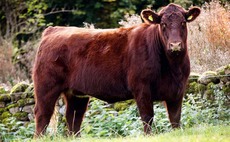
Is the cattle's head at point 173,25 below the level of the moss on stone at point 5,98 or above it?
above

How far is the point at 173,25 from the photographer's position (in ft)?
31.6

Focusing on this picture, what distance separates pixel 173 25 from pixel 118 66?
1145 millimetres

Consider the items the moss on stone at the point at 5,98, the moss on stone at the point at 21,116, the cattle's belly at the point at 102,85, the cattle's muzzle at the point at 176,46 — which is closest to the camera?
the cattle's muzzle at the point at 176,46

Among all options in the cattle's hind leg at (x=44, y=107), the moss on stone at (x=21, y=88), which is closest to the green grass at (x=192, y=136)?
the cattle's hind leg at (x=44, y=107)

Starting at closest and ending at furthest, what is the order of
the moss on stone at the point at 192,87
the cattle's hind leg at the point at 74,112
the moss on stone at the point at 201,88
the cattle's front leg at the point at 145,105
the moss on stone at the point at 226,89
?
the cattle's front leg at the point at 145,105, the cattle's hind leg at the point at 74,112, the moss on stone at the point at 226,89, the moss on stone at the point at 201,88, the moss on stone at the point at 192,87

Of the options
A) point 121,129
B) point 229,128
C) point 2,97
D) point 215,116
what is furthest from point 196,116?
point 2,97

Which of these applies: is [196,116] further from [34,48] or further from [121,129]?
[34,48]

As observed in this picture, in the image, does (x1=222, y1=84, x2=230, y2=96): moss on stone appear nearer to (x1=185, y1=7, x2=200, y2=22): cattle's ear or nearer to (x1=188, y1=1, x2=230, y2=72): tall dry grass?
(x1=185, y1=7, x2=200, y2=22): cattle's ear

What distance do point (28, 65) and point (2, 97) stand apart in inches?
278

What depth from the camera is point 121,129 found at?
1117 centimetres

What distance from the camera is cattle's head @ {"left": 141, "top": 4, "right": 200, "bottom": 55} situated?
9490 millimetres

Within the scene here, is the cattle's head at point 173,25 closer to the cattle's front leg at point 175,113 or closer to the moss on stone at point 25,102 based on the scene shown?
the cattle's front leg at point 175,113

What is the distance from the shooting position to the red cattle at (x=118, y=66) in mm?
9727

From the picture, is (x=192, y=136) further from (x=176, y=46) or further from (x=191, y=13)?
(x=191, y=13)
